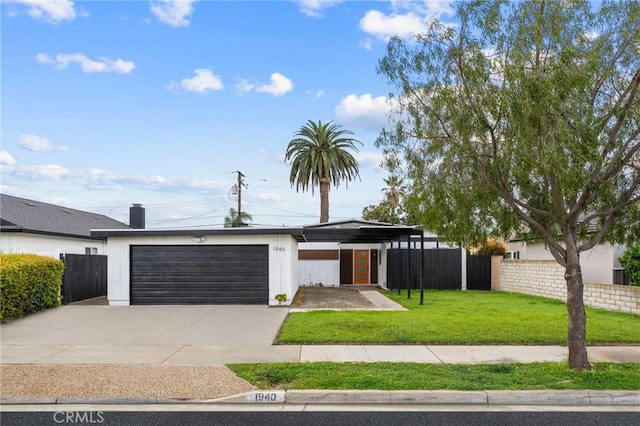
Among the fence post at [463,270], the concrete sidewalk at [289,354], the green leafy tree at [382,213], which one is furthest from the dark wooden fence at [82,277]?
the green leafy tree at [382,213]

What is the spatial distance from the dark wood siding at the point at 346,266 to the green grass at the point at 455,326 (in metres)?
11.3

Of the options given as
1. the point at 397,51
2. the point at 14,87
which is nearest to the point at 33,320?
the point at 14,87

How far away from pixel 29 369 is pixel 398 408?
557 centimetres

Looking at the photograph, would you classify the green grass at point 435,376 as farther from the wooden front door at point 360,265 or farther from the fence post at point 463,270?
the wooden front door at point 360,265

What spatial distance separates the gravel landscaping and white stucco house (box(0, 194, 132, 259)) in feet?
33.4

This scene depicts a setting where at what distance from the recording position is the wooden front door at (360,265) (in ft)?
88.0

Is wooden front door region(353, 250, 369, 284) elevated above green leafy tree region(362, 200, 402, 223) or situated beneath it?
situated beneath

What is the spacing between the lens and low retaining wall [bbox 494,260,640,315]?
1344 cm

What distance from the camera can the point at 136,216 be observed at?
3150 cm

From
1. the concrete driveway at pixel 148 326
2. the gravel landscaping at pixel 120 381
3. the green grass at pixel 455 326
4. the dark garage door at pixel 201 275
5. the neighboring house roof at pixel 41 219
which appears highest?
the neighboring house roof at pixel 41 219

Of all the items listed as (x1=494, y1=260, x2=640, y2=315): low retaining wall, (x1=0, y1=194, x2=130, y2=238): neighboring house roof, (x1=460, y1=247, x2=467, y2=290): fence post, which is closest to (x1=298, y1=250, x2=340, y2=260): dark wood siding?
(x1=460, y1=247, x2=467, y2=290): fence post

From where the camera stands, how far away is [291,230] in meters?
16.1

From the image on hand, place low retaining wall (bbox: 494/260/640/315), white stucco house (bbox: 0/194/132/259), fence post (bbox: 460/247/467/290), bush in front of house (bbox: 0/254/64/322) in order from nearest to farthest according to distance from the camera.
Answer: bush in front of house (bbox: 0/254/64/322) < low retaining wall (bbox: 494/260/640/315) < white stucco house (bbox: 0/194/132/259) < fence post (bbox: 460/247/467/290)

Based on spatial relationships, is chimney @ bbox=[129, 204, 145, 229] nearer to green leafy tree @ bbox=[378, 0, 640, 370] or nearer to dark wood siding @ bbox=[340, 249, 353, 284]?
dark wood siding @ bbox=[340, 249, 353, 284]
